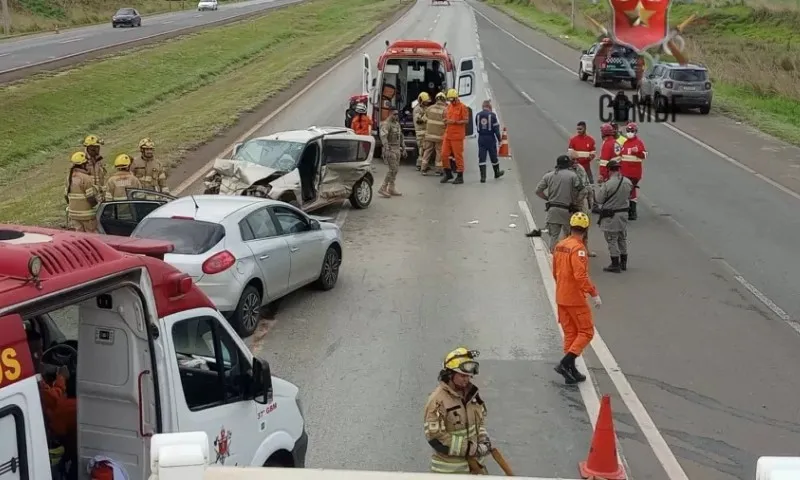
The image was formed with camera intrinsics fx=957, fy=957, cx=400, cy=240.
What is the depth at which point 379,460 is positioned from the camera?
25.9 feet

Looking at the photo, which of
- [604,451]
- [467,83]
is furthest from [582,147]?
[604,451]

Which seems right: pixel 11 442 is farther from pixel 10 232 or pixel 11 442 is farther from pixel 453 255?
pixel 453 255

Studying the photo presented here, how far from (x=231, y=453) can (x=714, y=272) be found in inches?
390

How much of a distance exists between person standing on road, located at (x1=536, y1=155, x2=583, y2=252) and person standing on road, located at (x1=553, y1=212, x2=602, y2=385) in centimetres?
383

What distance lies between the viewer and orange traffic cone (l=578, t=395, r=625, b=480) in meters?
6.90

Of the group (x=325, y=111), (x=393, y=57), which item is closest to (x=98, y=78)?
(x=325, y=111)

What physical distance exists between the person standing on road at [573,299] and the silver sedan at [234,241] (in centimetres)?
357

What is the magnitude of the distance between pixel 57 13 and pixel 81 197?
6443 centimetres

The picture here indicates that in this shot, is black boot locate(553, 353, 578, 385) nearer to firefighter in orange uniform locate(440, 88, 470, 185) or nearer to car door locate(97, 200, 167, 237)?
car door locate(97, 200, 167, 237)

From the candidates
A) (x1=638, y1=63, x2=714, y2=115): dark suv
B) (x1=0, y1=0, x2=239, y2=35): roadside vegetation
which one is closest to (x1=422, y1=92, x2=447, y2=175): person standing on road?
(x1=638, y1=63, x2=714, y2=115): dark suv

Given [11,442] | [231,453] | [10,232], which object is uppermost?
[10,232]

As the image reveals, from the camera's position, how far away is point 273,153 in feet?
52.0

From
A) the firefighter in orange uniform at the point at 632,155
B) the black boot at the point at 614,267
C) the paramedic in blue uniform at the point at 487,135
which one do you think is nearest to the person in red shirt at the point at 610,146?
the firefighter in orange uniform at the point at 632,155

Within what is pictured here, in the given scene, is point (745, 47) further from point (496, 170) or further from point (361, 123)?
point (361, 123)
